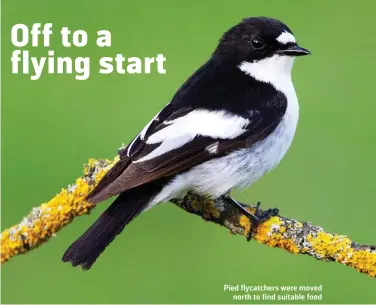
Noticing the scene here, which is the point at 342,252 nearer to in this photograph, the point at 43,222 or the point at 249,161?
the point at 249,161

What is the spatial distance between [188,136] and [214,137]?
0.17 m

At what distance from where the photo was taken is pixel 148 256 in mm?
7102

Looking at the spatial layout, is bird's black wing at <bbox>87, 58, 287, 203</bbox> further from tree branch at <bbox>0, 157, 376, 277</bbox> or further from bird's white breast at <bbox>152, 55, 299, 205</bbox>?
tree branch at <bbox>0, 157, 376, 277</bbox>

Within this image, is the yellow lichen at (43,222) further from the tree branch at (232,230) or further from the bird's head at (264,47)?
the bird's head at (264,47)

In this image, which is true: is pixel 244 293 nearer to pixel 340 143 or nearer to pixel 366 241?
pixel 366 241

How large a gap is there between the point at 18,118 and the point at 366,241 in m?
3.31

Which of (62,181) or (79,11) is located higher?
(79,11)

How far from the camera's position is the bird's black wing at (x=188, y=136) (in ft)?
16.3

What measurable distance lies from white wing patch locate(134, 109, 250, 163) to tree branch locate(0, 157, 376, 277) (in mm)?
342

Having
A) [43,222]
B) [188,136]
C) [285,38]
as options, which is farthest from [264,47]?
[43,222]

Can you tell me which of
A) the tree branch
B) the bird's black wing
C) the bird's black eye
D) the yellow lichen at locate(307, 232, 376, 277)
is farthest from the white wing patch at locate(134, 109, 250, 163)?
the yellow lichen at locate(307, 232, 376, 277)

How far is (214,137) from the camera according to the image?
17.2 feet

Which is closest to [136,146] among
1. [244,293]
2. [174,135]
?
[174,135]

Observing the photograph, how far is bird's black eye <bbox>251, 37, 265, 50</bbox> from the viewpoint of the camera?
222 inches
